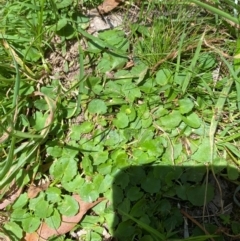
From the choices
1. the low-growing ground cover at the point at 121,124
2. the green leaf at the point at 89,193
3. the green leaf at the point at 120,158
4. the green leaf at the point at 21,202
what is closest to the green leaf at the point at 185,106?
the low-growing ground cover at the point at 121,124

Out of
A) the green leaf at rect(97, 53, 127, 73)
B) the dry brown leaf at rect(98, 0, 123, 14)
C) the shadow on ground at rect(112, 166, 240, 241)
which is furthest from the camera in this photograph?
the dry brown leaf at rect(98, 0, 123, 14)

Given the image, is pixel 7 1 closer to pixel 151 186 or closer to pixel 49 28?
pixel 49 28

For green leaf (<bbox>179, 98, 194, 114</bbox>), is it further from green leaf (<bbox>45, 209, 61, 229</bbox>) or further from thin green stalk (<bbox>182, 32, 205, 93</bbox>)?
green leaf (<bbox>45, 209, 61, 229</bbox>)

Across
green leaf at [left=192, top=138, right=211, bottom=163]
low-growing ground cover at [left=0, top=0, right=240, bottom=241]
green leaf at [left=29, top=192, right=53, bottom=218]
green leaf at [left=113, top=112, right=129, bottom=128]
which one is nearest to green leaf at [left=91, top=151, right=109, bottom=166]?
low-growing ground cover at [left=0, top=0, right=240, bottom=241]

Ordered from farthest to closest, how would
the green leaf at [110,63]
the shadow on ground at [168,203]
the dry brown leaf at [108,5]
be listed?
the dry brown leaf at [108,5], the green leaf at [110,63], the shadow on ground at [168,203]

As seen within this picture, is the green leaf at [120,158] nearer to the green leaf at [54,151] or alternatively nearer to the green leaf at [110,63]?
the green leaf at [54,151]

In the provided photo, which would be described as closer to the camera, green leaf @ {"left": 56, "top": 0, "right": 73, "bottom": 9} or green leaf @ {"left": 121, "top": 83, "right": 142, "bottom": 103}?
green leaf @ {"left": 121, "top": 83, "right": 142, "bottom": 103}

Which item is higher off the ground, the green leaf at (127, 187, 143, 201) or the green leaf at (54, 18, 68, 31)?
the green leaf at (54, 18, 68, 31)
